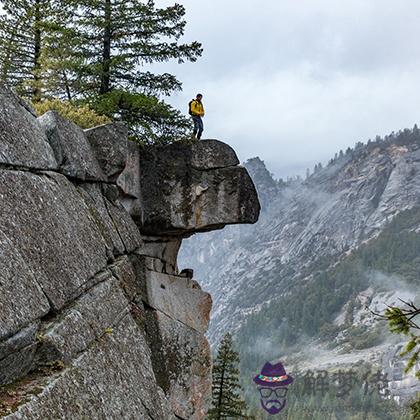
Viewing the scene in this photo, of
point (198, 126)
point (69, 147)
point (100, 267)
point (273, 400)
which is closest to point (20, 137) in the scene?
point (69, 147)

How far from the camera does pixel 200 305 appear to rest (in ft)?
77.5

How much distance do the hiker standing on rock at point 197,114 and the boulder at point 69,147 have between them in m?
7.55

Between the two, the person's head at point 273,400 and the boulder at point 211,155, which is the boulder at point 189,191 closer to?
the boulder at point 211,155

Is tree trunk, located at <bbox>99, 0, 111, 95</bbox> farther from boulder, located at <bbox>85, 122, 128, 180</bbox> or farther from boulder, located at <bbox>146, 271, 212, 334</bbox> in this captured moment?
boulder, located at <bbox>146, 271, 212, 334</bbox>

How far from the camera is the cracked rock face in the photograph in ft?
31.9

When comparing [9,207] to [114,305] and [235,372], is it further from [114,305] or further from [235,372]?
[235,372]

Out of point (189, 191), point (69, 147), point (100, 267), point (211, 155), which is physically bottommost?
point (100, 267)

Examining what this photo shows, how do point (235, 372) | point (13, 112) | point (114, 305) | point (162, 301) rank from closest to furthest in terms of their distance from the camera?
point (13, 112) → point (114, 305) → point (162, 301) → point (235, 372)

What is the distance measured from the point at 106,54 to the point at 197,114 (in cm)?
458

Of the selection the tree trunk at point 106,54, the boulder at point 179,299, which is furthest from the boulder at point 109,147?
the tree trunk at point 106,54

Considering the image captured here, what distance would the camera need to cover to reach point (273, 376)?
132875 millimetres

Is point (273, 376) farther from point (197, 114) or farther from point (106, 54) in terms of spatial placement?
point (106, 54)

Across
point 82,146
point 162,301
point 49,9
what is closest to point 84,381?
point 82,146

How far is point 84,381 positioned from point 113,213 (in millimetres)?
7843
